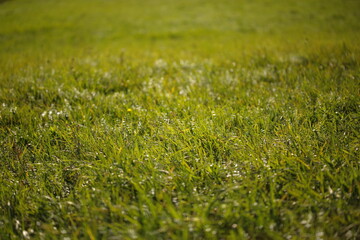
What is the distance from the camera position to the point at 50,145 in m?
2.73

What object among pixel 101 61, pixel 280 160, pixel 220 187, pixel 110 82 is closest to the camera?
pixel 220 187

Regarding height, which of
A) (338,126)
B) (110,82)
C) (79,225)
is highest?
(110,82)

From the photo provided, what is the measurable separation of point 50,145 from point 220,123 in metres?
1.86

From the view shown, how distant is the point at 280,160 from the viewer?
7.23 feet

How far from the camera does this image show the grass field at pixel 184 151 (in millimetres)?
1726

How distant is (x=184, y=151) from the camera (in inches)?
96.4

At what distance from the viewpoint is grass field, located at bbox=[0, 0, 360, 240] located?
5.66 feet

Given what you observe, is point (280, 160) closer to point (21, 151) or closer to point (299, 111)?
point (299, 111)

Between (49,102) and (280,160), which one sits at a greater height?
(49,102)

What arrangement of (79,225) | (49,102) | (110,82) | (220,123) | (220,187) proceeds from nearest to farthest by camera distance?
(79,225), (220,187), (220,123), (49,102), (110,82)

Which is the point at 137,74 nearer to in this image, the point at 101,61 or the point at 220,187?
the point at 101,61

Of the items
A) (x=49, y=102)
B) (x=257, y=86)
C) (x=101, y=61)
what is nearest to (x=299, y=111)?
(x=257, y=86)

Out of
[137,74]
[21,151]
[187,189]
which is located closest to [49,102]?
[21,151]

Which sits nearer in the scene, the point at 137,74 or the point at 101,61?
the point at 137,74
